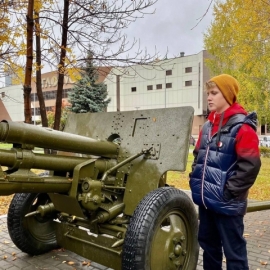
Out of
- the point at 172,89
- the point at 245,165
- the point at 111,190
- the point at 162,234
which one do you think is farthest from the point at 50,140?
the point at 172,89

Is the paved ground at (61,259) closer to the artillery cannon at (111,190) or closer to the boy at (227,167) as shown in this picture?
the artillery cannon at (111,190)

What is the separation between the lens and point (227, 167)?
2.44m

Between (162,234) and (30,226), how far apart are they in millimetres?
1631

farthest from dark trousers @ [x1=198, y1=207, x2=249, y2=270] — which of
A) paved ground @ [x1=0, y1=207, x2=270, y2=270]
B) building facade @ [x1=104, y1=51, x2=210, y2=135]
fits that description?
building facade @ [x1=104, y1=51, x2=210, y2=135]

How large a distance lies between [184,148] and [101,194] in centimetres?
88

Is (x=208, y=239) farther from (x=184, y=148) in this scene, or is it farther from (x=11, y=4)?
(x=11, y=4)

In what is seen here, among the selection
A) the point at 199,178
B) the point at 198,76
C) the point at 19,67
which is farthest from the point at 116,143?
the point at 198,76

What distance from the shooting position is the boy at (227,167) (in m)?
2.35

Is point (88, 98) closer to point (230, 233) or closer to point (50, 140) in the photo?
point (50, 140)

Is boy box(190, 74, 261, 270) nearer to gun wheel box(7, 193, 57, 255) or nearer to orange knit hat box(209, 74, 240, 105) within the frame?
orange knit hat box(209, 74, 240, 105)

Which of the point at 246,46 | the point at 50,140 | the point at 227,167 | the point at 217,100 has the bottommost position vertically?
the point at 227,167

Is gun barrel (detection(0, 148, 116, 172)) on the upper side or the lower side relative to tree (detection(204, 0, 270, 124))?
lower

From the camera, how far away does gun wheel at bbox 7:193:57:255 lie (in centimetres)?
365

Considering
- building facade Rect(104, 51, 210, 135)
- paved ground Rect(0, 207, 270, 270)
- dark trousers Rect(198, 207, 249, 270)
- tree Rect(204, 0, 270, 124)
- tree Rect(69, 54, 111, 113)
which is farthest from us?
building facade Rect(104, 51, 210, 135)
